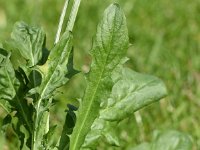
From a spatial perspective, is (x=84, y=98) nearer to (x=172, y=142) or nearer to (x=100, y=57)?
(x=100, y=57)

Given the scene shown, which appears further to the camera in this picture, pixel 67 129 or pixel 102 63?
pixel 67 129

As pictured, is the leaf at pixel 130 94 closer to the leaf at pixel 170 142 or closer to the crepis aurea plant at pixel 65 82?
the crepis aurea plant at pixel 65 82

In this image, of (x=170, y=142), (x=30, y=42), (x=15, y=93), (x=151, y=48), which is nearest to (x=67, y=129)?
(x=15, y=93)

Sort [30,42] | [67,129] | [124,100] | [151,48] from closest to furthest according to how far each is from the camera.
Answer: [30,42]
[67,129]
[124,100]
[151,48]

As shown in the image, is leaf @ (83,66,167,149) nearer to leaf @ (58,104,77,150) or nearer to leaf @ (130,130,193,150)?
leaf @ (58,104,77,150)

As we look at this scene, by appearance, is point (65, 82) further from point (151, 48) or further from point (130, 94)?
point (151, 48)

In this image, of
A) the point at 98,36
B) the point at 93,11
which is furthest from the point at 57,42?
the point at 93,11

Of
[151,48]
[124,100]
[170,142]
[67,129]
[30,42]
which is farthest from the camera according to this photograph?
[151,48]
